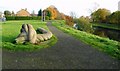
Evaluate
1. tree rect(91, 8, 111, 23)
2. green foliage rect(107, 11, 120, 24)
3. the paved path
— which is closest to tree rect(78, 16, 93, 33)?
green foliage rect(107, 11, 120, 24)

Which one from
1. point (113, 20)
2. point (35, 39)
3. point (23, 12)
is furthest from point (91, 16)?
point (35, 39)

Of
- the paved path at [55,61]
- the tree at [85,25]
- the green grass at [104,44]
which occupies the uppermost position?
the paved path at [55,61]

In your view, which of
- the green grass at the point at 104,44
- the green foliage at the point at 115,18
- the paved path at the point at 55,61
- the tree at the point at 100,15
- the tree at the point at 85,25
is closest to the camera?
the paved path at the point at 55,61

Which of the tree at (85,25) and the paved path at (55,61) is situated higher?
the paved path at (55,61)

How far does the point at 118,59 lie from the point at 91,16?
91666 millimetres

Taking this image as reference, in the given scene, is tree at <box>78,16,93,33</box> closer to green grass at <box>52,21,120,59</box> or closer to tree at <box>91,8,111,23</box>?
green grass at <box>52,21,120,59</box>

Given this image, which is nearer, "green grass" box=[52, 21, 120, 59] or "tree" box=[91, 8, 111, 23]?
"green grass" box=[52, 21, 120, 59]

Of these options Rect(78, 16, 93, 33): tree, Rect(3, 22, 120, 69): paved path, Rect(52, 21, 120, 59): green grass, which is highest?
Rect(3, 22, 120, 69): paved path

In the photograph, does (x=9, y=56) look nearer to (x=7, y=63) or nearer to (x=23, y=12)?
(x=7, y=63)

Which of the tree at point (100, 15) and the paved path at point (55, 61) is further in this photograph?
the tree at point (100, 15)

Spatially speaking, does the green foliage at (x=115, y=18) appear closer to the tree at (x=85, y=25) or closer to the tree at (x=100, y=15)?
the tree at (x=100, y=15)

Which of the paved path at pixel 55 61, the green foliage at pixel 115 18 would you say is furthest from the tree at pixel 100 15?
the paved path at pixel 55 61

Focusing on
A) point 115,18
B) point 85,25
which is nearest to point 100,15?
point 115,18

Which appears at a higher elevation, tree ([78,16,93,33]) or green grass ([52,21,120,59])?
green grass ([52,21,120,59])
